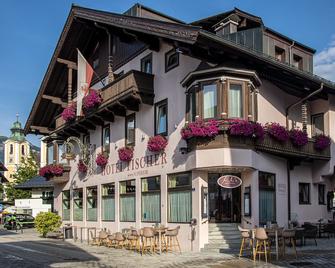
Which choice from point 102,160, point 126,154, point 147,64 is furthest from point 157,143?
point 102,160

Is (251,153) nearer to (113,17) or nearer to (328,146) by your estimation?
(328,146)

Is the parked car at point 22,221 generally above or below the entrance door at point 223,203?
below

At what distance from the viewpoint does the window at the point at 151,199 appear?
22.7m

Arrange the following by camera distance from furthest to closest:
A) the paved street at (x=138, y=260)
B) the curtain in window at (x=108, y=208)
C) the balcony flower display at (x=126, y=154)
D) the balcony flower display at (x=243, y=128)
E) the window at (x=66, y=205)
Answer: the window at (x=66, y=205), the curtain in window at (x=108, y=208), the balcony flower display at (x=126, y=154), the balcony flower display at (x=243, y=128), the paved street at (x=138, y=260)

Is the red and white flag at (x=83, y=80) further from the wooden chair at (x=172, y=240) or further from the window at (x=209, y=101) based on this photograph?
the wooden chair at (x=172, y=240)

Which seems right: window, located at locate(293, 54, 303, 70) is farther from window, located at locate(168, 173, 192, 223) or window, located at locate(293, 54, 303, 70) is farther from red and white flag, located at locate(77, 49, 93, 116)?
red and white flag, located at locate(77, 49, 93, 116)

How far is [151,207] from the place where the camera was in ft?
76.1

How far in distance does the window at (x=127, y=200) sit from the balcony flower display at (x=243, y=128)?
7485 millimetres

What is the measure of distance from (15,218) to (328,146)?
3093cm

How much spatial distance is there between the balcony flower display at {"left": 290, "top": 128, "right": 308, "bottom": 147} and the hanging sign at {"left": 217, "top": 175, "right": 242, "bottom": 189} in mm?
3391

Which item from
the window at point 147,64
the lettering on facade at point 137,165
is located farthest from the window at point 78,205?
the window at point 147,64

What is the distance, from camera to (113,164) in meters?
26.9

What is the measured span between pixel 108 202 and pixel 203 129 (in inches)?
401

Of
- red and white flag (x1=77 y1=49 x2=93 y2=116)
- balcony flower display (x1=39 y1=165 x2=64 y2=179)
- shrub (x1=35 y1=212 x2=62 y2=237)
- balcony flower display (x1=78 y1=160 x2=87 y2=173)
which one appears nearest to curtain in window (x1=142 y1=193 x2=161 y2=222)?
red and white flag (x1=77 y1=49 x2=93 y2=116)
